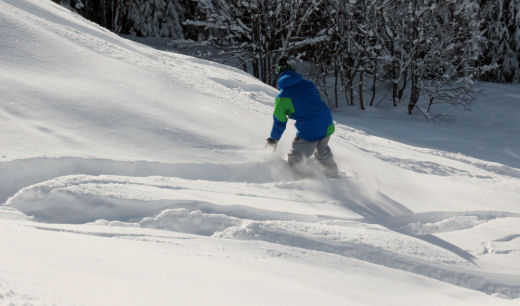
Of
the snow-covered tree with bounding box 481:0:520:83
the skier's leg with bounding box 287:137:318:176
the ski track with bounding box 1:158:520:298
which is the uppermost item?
the snow-covered tree with bounding box 481:0:520:83

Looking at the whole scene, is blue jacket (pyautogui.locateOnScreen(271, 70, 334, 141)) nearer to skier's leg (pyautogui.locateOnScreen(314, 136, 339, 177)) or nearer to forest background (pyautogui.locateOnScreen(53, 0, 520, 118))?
skier's leg (pyautogui.locateOnScreen(314, 136, 339, 177))

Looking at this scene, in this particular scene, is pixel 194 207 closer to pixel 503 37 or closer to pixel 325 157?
pixel 325 157

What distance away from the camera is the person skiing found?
15.9 ft

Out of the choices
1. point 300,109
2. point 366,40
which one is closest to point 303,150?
point 300,109

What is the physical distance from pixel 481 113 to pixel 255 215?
1365cm

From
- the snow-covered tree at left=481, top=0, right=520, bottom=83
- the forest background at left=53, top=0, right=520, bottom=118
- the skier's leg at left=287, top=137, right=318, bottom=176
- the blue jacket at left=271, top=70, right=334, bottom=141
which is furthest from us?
the snow-covered tree at left=481, top=0, right=520, bottom=83

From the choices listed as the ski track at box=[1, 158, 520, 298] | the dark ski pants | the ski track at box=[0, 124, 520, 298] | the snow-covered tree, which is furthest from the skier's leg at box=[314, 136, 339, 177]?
the snow-covered tree

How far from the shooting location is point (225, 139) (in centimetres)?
508

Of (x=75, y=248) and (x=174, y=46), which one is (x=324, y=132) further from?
(x=174, y=46)

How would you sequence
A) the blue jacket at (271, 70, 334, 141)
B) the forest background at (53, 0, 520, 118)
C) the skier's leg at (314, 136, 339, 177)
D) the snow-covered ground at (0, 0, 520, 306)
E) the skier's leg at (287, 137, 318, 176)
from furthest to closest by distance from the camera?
1. the forest background at (53, 0, 520, 118)
2. the skier's leg at (314, 136, 339, 177)
3. the skier's leg at (287, 137, 318, 176)
4. the blue jacket at (271, 70, 334, 141)
5. the snow-covered ground at (0, 0, 520, 306)

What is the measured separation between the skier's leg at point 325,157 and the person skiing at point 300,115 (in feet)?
0.03

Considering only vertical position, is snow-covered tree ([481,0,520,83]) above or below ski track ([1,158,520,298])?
above

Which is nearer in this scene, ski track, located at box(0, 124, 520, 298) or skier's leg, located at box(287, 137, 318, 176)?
ski track, located at box(0, 124, 520, 298)

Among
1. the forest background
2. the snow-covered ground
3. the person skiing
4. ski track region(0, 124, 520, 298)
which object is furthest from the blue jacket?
the forest background
